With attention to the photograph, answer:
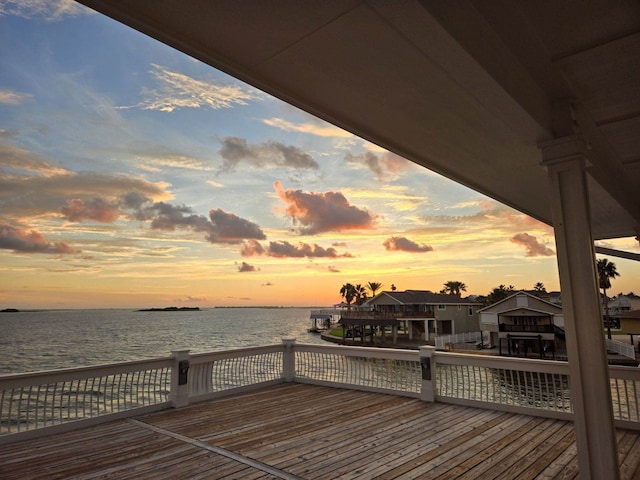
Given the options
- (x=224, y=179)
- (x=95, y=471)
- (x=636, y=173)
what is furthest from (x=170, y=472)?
(x=224, y=179)

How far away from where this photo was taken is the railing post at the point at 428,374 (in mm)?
6211

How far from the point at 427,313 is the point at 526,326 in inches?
327

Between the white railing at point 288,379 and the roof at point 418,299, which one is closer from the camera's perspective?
the white railing at point 288,379

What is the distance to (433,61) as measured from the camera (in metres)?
2.14

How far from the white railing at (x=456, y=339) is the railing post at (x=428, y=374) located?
20.7 metres

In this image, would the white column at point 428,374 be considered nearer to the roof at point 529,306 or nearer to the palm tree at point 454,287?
the roof at point 529,306

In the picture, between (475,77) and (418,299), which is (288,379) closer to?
(475,77)

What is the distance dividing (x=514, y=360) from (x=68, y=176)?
19326 millimetres

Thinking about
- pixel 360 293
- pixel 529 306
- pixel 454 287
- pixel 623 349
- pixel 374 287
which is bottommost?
pixel 623 349

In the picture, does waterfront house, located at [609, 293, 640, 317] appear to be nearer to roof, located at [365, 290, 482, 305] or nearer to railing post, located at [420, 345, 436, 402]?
roof, located at [365, 290, 482, 305]

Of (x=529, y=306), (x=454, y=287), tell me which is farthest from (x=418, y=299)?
(x=454, y=287)

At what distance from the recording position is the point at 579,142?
2.89 metres

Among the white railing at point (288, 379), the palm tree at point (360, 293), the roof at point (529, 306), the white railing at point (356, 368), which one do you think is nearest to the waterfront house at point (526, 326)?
the roof at point (529, 306)

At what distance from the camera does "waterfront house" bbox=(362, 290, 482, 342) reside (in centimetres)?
3186
